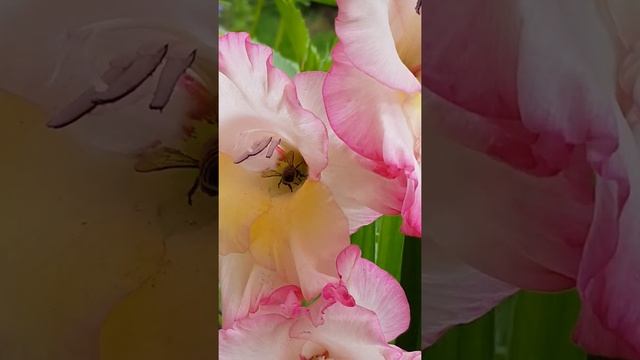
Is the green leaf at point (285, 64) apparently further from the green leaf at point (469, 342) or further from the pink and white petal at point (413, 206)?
the green leaf at point (469, 342)

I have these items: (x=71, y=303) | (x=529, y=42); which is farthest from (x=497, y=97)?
(x=71, y=303)

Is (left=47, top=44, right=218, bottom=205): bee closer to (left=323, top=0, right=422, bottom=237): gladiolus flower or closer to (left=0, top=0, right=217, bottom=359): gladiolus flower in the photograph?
(left=0, top=0, right=217, bottom=359): gladiolus flower

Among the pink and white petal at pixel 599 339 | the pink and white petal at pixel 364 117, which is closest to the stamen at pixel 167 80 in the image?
the pink and white petal at pixel 364 117

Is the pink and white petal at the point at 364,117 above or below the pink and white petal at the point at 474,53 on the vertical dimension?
below

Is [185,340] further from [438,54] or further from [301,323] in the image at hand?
[438,54]

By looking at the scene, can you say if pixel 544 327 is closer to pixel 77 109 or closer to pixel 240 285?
pixel 240 285
